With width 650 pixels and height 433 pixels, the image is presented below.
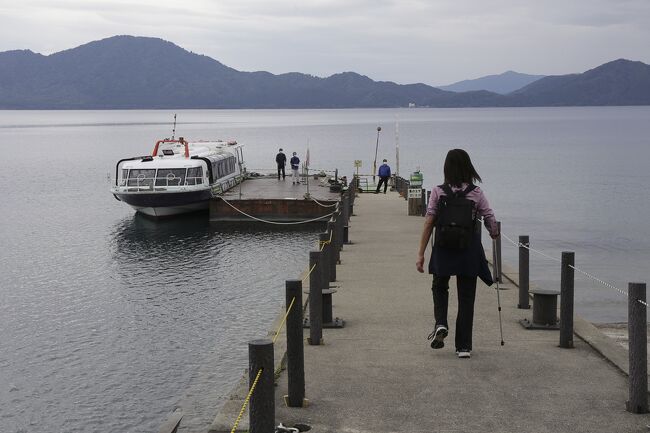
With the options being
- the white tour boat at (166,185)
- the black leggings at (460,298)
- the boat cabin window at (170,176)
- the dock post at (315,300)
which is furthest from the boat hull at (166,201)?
the black leggings at (460,298)

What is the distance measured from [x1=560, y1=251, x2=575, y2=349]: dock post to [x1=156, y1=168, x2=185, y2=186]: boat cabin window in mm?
29871

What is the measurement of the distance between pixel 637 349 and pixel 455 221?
2.23 m

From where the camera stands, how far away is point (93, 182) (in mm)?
68562

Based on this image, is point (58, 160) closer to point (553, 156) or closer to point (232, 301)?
point (553, 156)

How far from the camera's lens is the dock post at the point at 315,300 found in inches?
393

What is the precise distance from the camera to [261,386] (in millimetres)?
6262

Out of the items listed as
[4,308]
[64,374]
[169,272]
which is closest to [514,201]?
[169,272]

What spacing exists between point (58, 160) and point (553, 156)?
64.5m

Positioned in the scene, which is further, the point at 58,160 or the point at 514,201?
the point at 58,160

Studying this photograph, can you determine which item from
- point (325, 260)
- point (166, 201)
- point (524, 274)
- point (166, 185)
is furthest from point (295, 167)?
point (524, 274)

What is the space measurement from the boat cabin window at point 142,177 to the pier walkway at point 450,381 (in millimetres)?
26393

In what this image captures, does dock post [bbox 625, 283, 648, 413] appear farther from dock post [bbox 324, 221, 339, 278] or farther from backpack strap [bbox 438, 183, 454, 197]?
dock post [bbox 324, 221, 339, 278]

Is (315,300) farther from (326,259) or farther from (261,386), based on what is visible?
(326,259)

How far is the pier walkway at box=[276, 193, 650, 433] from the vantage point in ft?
24.5
